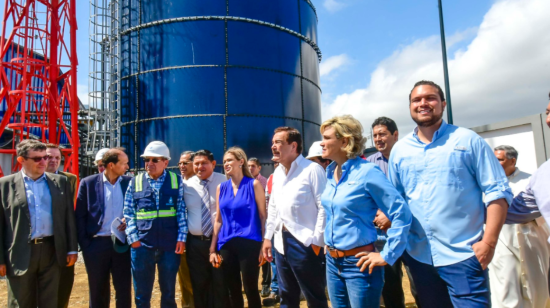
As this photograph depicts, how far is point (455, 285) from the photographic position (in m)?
1.90

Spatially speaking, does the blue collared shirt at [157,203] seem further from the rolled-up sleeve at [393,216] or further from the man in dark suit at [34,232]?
the rolled-up sleeve at [393,216]

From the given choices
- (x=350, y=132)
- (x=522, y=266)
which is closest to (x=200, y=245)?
(x=350, y=132)

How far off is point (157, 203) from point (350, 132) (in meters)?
2.05

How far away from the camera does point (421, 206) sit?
6.73ft

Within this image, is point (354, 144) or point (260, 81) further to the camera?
point (260, 81)

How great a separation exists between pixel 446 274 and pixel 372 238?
435mm

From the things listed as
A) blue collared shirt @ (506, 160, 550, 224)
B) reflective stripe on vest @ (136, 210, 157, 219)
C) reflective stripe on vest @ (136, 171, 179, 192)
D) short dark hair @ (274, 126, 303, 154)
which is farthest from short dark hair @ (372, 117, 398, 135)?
reflective stripe on vest @ (136, 210, 157, 219)

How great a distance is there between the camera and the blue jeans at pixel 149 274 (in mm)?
3309

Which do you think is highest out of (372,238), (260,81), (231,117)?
(260,81)

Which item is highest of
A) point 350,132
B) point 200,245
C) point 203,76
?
point 203,76

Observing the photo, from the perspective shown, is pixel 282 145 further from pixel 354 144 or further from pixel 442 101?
pixel 442 101

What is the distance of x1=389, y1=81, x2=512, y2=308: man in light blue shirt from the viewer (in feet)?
6.08

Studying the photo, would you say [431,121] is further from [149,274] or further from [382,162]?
[149,274]

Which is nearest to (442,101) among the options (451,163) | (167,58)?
(451,163)
